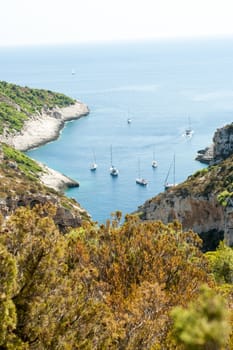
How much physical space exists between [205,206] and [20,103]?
92.7m

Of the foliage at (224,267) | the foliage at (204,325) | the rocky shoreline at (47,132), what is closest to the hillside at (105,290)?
the foliage at (204,325)

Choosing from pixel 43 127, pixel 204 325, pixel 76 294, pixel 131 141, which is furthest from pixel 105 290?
pixel 43 127

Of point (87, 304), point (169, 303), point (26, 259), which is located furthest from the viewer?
point (169, 303)

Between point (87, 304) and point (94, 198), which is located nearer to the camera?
point (87, 304)

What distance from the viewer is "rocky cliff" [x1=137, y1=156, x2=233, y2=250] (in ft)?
131

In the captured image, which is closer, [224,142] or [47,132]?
[224,142]

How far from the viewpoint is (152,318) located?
1147 centimetres

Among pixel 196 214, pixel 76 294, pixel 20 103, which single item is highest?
pixel 20 103

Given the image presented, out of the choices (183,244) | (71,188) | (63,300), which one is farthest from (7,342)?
(71,188)

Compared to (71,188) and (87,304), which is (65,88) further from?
(87,304)

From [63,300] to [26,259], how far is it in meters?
1.14

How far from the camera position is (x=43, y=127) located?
390ft

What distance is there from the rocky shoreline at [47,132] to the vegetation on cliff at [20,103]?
5.37ft

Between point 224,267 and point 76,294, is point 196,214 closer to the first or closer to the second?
point 224,267
